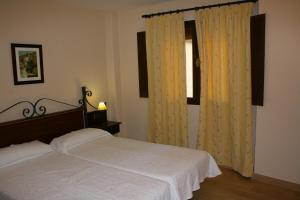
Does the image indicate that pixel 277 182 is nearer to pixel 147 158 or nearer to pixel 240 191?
pixel 240 191

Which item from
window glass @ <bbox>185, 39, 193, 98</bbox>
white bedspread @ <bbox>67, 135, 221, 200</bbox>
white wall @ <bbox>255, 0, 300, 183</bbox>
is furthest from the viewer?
window glass @ <bbox>185, 39, 193, 98</bbox>

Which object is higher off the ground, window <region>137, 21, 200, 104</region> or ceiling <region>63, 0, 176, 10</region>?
ceiling <region>63, 0, 176, 10</region>

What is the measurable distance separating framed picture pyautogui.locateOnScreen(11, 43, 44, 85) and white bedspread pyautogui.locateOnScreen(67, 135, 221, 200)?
1109 millimetres

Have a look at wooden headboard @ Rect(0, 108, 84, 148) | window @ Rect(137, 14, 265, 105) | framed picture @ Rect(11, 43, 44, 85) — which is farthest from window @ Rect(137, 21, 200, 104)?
framed picture @ Rect(11, 43, 44, 85)

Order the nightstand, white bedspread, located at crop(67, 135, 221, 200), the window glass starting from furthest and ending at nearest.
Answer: the nightstand, the window glass, white bedspread, located at crop(67, 135, 221, 200)

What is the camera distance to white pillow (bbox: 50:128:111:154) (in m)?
3.13

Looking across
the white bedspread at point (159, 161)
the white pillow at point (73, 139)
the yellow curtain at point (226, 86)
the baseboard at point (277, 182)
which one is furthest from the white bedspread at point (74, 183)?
the baseboard at point (277, 182)

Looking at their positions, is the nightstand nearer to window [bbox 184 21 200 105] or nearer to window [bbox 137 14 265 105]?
window [bbox 137 14 265 105]

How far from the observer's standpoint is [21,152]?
2783 mm

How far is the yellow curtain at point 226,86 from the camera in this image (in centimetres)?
323

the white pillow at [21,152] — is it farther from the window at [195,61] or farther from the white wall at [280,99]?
the white wall at [280,99]

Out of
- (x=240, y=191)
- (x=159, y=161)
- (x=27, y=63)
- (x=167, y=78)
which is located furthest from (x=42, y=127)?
(x=240, y=191)

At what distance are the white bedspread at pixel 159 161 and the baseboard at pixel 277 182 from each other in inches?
33.8

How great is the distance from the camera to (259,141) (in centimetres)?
325
